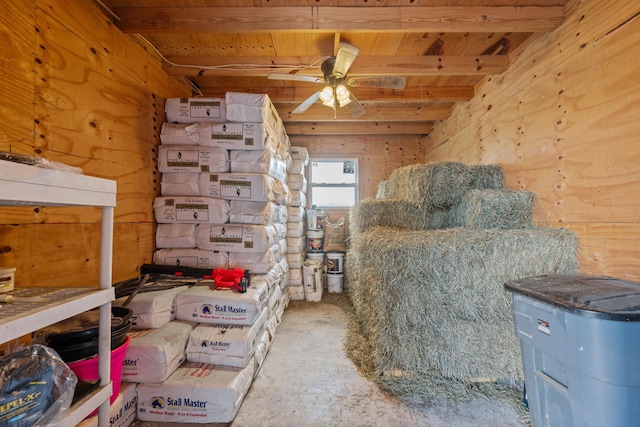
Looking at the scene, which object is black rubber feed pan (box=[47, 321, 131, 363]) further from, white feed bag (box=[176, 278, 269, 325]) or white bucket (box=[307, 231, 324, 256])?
white bucket (box=[307, 231, 324, 256])

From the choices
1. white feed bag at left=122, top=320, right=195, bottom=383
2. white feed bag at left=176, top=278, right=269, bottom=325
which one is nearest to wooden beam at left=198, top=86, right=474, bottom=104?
white feed bag at left=176, top=278, right=269, bottom=325

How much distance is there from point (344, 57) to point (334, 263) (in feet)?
9.96

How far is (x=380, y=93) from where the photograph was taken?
11.0 ft

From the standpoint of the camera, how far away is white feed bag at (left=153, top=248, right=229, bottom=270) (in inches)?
92.7

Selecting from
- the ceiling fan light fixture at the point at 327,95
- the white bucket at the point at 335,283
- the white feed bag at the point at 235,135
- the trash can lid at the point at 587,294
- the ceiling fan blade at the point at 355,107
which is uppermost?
the ceiling fan blade at the point at 355,107

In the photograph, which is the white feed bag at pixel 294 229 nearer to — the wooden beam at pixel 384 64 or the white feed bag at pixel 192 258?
the white feed bag at pixel 192 258

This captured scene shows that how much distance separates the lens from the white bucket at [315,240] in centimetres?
439

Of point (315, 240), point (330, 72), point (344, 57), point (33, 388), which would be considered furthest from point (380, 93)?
point (33, 388)

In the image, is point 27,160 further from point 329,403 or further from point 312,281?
point 312,281

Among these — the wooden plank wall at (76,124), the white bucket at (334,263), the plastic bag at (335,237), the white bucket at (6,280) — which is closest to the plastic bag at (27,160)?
the white bucket at (6,280)

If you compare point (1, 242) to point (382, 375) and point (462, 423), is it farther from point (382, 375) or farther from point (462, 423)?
point (462, 423)

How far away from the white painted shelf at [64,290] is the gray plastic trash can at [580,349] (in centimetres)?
199

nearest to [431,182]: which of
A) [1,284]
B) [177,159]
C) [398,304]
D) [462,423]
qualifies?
[398,304]

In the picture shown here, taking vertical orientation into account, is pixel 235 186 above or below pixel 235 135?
below
